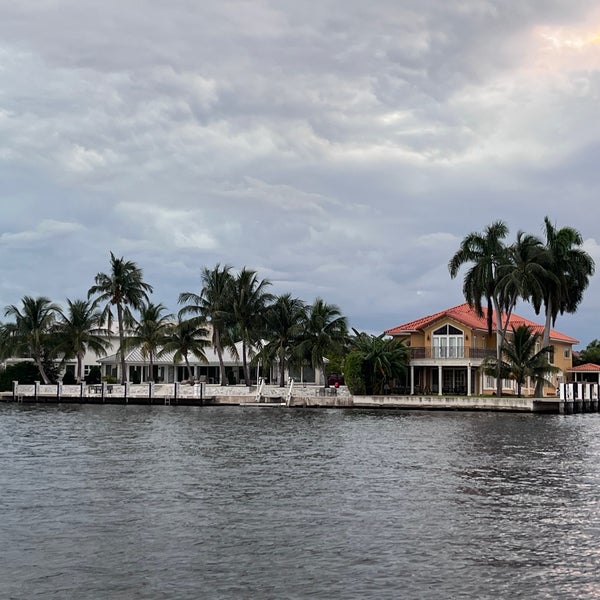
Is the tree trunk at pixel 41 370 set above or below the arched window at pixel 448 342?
below

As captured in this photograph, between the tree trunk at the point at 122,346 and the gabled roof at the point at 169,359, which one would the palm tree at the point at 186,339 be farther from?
the gabled roof at the point at 169,359

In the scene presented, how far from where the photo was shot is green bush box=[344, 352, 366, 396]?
6575 centimetres

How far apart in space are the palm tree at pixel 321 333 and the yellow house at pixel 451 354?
5593 mm

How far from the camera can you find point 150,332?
79438 millimetres

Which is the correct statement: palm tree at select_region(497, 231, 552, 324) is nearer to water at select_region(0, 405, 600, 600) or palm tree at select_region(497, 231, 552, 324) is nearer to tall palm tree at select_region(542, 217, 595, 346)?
tall palm tree at select_region(542, 217, 595, 346)

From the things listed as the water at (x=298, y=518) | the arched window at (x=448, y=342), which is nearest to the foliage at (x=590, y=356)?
the arched window at (x=448, y=342)

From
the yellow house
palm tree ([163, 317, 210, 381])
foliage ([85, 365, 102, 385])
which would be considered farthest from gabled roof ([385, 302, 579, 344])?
foliage ([85, 365, 102, 385])

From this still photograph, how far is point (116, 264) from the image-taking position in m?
81.1

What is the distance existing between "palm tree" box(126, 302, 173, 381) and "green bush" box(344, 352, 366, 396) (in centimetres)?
1898

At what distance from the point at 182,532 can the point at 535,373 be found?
4761 centimetres

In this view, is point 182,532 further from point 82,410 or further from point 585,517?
point 82,410

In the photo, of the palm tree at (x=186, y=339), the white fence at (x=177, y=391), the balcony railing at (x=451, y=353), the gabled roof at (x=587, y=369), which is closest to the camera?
the white fence at (x=177, y=391)

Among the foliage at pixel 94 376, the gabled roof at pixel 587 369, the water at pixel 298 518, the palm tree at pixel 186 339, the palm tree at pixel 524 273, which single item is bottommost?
the water at pixel 298 518

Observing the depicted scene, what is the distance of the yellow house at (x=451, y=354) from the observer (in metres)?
70.2
